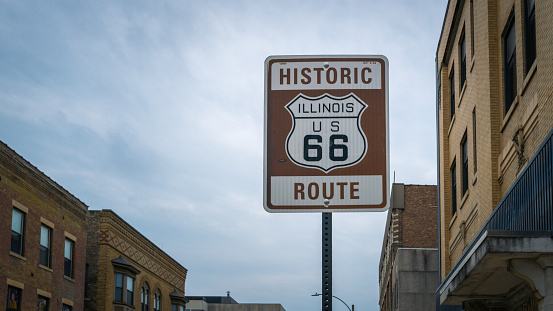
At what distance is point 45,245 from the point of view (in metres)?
34.9

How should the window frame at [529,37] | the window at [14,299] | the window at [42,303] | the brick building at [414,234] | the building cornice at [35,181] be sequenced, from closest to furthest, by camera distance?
the window frame at [529,37] → the building cornice at [35,181] → the window at [14,299] → the window at [42,303] → the brick building at [414,234]

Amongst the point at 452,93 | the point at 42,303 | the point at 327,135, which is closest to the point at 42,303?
the point at 42,303

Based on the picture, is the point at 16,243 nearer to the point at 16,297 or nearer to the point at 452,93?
the point at 16,297

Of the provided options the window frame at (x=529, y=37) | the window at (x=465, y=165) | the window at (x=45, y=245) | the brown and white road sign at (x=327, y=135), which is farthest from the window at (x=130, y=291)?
the brown and white road sign at (x=327, y=135)

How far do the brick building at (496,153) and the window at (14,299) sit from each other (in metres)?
16.1

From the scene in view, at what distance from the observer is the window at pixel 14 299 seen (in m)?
31.1

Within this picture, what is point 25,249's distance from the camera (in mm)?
32250

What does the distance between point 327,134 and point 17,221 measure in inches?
1113

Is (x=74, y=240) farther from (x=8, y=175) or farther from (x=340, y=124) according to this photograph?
(x=340, y=124)

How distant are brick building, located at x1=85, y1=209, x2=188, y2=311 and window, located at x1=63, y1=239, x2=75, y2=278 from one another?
458cm

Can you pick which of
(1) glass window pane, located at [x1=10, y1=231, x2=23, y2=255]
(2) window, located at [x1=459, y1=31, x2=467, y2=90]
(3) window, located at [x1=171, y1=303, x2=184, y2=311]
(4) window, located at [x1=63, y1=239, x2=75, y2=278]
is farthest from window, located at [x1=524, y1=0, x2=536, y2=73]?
(3) window, located at [x1=171, y1=303, x2=184, y2=311]

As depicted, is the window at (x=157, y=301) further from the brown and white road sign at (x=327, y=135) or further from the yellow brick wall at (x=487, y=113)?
the brown and white road sign at (x=327, y=135)

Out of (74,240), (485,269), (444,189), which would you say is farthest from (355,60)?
(74,240)

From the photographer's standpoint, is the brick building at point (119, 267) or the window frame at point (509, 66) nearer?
the window frame at point (509, 66)
